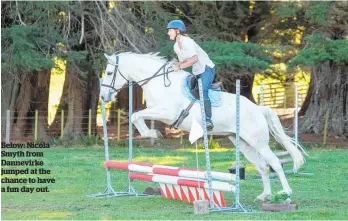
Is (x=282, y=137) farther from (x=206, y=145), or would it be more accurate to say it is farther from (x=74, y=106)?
(x=74, y=106)

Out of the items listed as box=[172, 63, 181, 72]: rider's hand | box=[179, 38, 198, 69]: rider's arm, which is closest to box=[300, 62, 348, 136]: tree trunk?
box=[172, 63, 181, 72]: rider's hand

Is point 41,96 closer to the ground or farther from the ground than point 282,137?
farther from the ground

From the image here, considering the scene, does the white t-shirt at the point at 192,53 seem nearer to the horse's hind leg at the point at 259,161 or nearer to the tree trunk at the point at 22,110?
the horse's hind leg at the point at 259,161

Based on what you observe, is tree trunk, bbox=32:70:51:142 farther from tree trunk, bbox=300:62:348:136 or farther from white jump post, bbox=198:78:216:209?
white jump post, bbox=198:78:216:209

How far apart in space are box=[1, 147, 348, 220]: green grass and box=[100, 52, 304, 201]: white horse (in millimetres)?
744

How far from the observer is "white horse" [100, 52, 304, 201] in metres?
11.3

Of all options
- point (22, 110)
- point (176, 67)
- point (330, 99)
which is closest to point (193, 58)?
point (176, 67)

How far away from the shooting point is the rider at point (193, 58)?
11.1 m

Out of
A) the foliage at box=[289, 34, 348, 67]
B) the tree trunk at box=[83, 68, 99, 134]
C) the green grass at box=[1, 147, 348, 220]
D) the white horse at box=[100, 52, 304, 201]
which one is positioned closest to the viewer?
the green grass at box=[1, 147, 348, 220]

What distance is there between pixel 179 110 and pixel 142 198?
1912 mm

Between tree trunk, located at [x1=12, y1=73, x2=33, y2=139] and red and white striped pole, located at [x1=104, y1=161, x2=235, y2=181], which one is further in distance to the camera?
tree trunk, located at [x1=12, y1=73, x2=33, y2=139]

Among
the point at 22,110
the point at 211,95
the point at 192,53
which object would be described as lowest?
the point at 211,95

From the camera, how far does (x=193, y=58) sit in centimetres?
1112

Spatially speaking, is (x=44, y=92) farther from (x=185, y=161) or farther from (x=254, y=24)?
(x=185, y=161)
